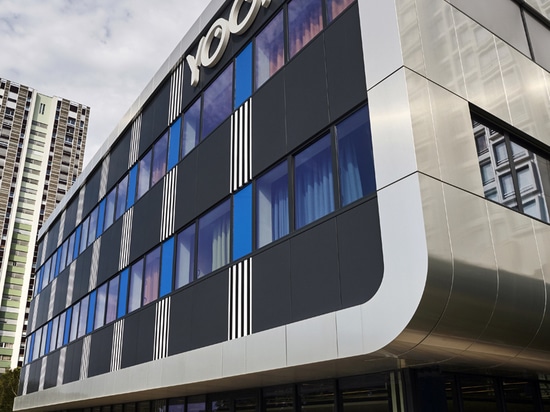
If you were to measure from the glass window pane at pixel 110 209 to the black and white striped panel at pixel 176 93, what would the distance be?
5.54 meters

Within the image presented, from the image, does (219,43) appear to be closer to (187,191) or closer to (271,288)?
(187,191)

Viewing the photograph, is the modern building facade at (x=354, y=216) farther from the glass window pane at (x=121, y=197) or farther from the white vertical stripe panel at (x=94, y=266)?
the white vertical stripe panel at (x=94, y=266)

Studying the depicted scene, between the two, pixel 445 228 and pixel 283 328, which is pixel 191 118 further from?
pixel 445 228

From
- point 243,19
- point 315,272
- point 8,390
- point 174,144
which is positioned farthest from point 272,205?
point 8,390

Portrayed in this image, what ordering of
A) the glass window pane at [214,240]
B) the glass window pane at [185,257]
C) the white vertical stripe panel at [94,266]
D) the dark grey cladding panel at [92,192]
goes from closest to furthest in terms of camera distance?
1. the glass window pane at [214,240]
2. the glass window pane at [185,257]
3. the white vertical stripe panel at [94,266]
4. the dark grey cladding panel at [92,192]

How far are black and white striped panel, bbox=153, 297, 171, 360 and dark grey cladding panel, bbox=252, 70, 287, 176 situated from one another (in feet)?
17.0

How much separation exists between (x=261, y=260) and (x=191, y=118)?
637 centimetres

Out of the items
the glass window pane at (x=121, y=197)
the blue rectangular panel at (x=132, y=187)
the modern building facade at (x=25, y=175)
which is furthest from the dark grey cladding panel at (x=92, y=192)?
the modern building facade at (x=25, y=175)

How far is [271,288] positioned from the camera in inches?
413

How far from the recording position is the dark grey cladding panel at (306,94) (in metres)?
10.2

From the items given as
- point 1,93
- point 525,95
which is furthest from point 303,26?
point 1,93

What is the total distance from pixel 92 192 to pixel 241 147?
44.7ft

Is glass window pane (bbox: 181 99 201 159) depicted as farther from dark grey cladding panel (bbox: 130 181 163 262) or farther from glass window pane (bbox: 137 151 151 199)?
glass window pane (bbox: 137 151 151 199)

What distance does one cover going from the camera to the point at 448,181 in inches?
311
